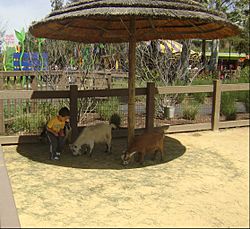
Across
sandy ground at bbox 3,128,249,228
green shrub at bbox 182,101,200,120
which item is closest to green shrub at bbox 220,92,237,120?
Result: green shrub at bbox 182,101,200,120

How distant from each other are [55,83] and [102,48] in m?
2.07

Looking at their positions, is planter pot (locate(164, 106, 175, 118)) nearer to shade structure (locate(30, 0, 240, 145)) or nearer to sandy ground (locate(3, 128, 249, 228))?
shade structure (locate(30, 0, 240, 145))

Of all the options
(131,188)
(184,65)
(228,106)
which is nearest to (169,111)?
(228,106)

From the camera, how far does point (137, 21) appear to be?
6.96 meters

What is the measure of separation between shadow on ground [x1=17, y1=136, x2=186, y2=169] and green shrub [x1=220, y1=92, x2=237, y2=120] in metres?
3.06

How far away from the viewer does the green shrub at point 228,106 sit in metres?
9.42

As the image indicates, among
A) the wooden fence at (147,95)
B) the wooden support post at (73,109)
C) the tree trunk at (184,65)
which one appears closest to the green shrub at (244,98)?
the wooden fence at (147,95)

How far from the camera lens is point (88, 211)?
3.71 meters

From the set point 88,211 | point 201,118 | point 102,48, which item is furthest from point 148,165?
point 102,48

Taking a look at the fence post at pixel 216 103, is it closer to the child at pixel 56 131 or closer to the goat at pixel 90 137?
the goat at pixel 90 137

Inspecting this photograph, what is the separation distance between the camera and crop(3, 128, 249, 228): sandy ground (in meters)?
3.56

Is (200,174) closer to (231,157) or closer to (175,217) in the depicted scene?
(231,157)

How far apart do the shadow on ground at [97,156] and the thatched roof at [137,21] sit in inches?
84.5

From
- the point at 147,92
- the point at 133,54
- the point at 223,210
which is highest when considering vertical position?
the point at 133,54
